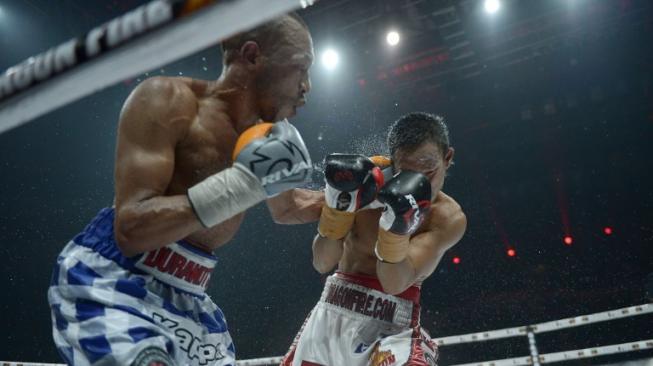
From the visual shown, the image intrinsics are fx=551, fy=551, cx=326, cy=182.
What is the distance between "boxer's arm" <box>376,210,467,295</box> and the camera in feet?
7.12

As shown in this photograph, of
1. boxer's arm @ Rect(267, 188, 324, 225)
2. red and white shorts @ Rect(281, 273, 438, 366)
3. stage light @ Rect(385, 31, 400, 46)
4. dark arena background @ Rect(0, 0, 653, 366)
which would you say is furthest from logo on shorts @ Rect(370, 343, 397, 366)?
stage light @ Rect(385, 31, 400, 46)

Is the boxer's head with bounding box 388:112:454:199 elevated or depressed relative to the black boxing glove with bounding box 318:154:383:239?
elevated

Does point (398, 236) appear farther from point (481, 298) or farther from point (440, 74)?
point (481, 298)

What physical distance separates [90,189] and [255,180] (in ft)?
21.1

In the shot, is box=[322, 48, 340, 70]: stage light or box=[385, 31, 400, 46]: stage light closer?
box=[385, 31, 400, 46]: stage light

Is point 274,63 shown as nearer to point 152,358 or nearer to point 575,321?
point 152,358

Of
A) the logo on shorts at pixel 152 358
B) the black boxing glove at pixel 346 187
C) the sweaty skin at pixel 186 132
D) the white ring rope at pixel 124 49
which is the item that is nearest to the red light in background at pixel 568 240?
the black boxing glove at pixel 346 187

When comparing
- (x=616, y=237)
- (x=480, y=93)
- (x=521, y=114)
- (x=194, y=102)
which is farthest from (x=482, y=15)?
(x=194, y=102)

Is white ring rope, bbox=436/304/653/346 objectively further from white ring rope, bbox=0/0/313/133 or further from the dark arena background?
white ring rope, bbox=0/0/313/133

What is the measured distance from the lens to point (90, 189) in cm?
708

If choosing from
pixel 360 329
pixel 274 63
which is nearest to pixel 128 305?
pixel 274 63

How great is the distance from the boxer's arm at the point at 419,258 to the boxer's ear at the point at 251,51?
96 cm

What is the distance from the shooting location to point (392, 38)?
7207 mm

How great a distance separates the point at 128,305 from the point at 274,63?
2.62 feet
